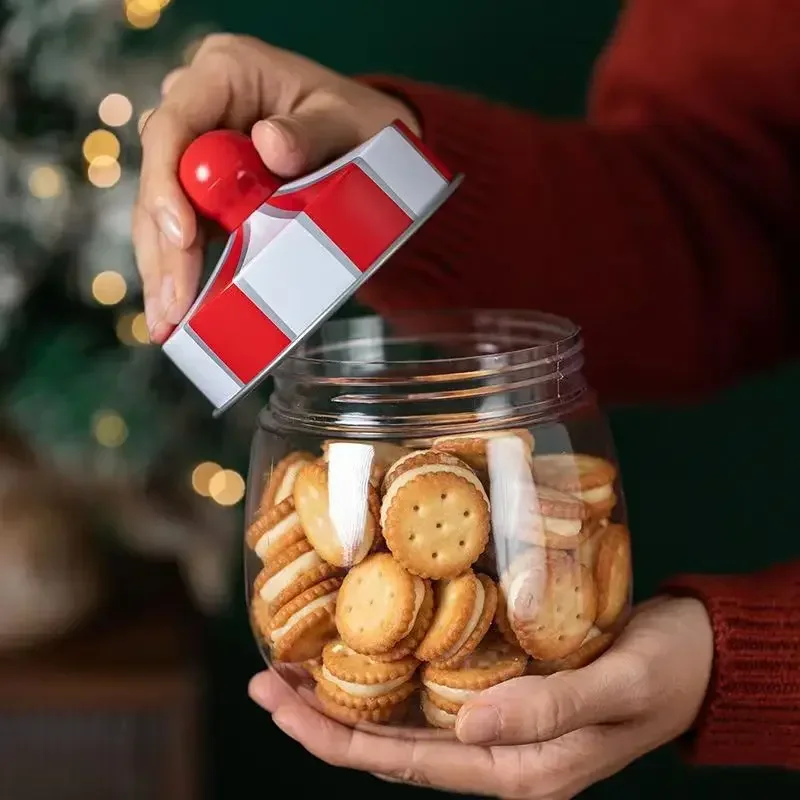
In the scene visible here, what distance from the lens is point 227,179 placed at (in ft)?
1.74

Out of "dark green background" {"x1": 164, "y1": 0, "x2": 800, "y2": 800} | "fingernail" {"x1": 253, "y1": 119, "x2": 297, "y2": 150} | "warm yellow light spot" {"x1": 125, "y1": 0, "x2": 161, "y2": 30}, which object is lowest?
"dark green background" {"x1": 164, "y1": 0, "x2": 800, "y2": 800}

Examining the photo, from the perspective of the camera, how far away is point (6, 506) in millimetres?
1226

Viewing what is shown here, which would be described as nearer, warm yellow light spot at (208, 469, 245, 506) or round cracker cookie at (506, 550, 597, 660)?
round cracker cookie at (506, 550, 597, 660)

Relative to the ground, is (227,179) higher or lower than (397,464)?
higher

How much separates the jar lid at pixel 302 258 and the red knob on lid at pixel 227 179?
14 mm

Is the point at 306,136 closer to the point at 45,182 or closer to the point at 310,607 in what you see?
the point at 310,607

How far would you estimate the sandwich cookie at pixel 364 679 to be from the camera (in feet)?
1.73

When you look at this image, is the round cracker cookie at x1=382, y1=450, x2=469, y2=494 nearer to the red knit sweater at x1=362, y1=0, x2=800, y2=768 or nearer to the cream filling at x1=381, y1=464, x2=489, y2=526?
the cream filling at x1=381, y1=464, x2=489, y2=526

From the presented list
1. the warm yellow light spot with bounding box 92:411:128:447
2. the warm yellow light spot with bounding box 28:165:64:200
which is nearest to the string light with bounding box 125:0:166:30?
the warm yellow light spot with bounding box 28:165:64:200

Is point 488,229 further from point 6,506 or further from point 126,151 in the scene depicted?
point 6,506

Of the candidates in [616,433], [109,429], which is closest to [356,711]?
[109,429]

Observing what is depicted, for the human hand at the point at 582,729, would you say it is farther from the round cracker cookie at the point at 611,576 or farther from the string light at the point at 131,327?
the string light at the point at 131,327

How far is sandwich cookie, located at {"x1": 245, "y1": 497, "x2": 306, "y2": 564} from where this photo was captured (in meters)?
0.55

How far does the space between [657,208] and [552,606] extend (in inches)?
20.8
